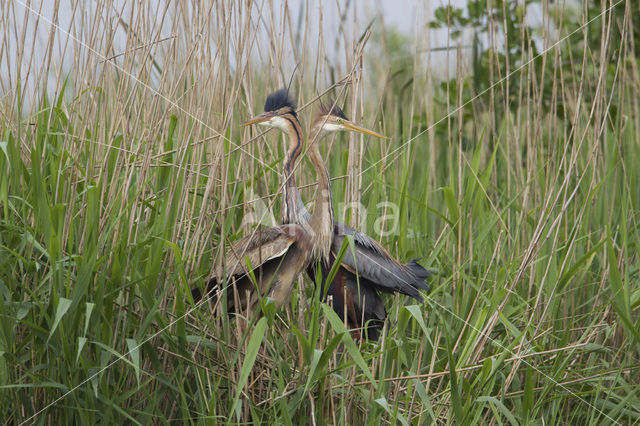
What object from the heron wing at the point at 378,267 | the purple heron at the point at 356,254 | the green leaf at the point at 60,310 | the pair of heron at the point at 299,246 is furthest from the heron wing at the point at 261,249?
the green leaf at the point at 60,310

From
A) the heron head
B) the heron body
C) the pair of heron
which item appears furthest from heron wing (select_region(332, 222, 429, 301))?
the heron head

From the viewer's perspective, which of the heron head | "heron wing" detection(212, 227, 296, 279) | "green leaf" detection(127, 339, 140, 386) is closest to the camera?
"green leaf" detection(127, 339, 140, 386)

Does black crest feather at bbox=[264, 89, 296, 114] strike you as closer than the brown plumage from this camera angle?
No

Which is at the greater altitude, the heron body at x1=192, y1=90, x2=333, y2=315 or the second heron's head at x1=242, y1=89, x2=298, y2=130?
the second heron's head at x1=242, y1=89, x2=298, y2=130

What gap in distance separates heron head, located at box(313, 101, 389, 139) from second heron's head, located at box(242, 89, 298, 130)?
97 mm

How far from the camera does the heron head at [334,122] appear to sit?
7.70 feet

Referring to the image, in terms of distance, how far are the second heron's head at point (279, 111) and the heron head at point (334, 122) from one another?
97mm

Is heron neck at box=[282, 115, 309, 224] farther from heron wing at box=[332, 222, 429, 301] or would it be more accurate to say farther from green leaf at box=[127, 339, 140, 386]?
green leaf at box=[127, 339, 140, 386]

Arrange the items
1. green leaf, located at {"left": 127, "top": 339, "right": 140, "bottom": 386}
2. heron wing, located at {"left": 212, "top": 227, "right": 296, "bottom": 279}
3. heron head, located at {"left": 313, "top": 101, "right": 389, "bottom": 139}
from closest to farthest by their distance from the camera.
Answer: green leaf, located at {"left": 127, "top": 339, "right": 140, "bottom": 386} < heron wing, located at {"left": 212, "top": 227, "right": 296, "bottom": 279} < heron head, located at {"left": 313, "top": 101, "right": 389, "bottom": 139}

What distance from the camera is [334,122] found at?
2387 mm

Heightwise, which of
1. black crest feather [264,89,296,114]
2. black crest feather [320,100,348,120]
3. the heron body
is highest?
black crest feather [264,89,296,114]

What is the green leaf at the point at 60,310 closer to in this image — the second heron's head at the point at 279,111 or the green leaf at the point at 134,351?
the green leaf at the point at 134,351

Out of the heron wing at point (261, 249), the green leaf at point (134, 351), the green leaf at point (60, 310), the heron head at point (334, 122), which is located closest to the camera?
the green leaf at point (60, 310)

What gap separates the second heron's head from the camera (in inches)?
93.4
